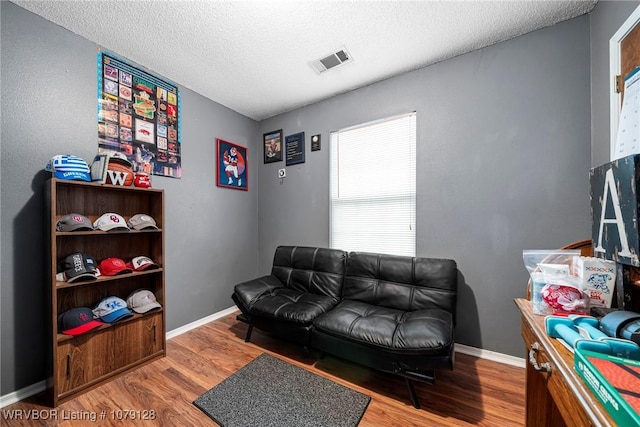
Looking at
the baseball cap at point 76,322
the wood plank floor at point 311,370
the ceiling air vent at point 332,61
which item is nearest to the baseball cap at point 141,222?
the baseball cap at point 76,322

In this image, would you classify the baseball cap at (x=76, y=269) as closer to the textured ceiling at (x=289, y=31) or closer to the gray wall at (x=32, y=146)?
the gray wall at (x=32, y=146)

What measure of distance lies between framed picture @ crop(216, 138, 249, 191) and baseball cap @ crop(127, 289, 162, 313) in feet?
4.64

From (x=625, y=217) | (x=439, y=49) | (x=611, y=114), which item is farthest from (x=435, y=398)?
(x=439, y=49)

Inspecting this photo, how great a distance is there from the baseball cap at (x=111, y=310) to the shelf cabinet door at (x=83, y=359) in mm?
116

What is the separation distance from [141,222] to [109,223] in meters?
0.21

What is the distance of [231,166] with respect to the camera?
3.00 m

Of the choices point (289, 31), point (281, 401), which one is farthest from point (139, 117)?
point (281, 401)

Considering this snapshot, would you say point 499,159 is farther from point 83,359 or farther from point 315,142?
point 83,359

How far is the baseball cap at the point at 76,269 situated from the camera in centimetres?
156

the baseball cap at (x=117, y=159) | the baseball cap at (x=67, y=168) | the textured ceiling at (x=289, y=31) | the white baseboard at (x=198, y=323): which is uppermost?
the textured ceiling at (x=289, y=31)

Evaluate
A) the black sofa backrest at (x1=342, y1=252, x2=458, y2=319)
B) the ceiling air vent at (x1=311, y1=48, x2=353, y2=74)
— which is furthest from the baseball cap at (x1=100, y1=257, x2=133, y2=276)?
the ceiling air vent at (x1=311, y1=48, x2=353, y2=74)

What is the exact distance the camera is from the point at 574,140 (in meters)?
1.66

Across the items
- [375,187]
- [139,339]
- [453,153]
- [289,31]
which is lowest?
[139,339]

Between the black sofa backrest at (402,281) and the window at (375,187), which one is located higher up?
the window at (375,187)
